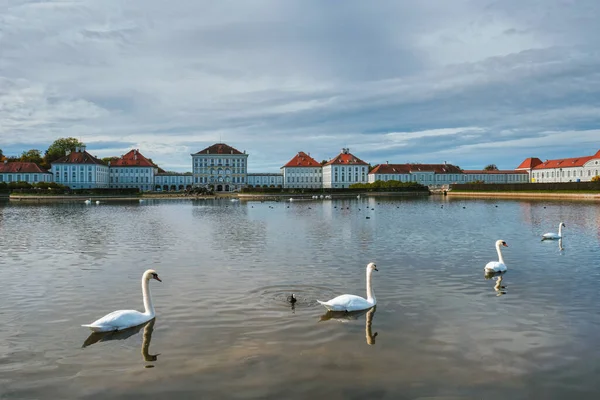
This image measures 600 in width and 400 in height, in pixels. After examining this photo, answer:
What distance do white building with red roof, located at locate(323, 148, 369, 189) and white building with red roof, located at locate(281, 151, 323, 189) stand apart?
229 centimetres

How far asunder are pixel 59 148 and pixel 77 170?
65.2 ft

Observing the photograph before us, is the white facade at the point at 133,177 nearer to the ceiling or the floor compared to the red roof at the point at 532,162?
nearer to the floor

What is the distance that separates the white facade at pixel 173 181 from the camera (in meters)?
134

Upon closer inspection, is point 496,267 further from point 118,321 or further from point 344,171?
point 344,171

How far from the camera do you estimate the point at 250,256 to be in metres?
16.9

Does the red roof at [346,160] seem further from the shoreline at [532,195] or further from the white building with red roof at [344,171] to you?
the shoreline at [532,195]

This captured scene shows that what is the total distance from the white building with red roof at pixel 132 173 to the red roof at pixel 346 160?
48505 millimetres

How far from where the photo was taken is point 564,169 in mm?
131625

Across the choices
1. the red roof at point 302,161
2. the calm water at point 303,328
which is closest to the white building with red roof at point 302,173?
the red roof at point 302,161

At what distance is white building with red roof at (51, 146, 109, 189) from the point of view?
120m

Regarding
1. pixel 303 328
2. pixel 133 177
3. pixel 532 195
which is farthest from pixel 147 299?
pixel 133 177

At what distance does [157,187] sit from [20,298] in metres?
126

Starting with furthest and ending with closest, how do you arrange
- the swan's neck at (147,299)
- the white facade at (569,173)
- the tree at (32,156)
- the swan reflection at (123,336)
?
the tree at (32,156), the white facade at (569,173), the swan's neck at (147,299), the swan reflection at (123,336)

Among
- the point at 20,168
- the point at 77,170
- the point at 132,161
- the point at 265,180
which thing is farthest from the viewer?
the point at 265,180
